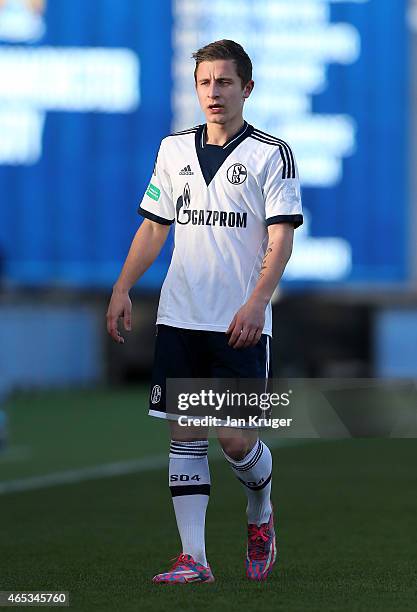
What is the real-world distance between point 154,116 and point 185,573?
1764cm

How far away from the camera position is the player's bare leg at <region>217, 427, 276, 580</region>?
5.90 m

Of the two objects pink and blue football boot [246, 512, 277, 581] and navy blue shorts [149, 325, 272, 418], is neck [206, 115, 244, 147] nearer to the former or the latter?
navy blue shorts [149, 325, 272, 418]

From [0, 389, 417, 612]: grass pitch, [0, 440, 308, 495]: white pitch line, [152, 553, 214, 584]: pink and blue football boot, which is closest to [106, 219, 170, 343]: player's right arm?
[152, 553, 214, 584]: pink and blue football boot

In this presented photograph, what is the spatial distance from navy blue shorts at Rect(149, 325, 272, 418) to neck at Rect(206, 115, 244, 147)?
0.70 metres

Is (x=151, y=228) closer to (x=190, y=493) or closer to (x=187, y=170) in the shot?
(x=187, y=170)

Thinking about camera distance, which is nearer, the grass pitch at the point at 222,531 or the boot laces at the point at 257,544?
the grass pitch at the point at 222,531

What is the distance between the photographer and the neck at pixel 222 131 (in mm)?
5941

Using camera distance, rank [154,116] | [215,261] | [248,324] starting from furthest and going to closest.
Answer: [154,116] < [215,261] < [248,324]

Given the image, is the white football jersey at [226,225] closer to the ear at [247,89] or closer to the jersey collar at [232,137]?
the jersey collar at [232,137]

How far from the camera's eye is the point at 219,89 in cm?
585

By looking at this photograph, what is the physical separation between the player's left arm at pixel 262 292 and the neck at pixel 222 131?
0.39m

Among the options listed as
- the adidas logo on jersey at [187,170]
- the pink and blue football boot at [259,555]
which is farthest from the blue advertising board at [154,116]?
the pink and blue football boot at [259,555]

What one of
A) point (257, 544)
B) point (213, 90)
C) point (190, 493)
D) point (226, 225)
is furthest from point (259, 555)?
point (213, 90)

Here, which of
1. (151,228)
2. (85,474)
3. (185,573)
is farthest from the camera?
(85,474)
